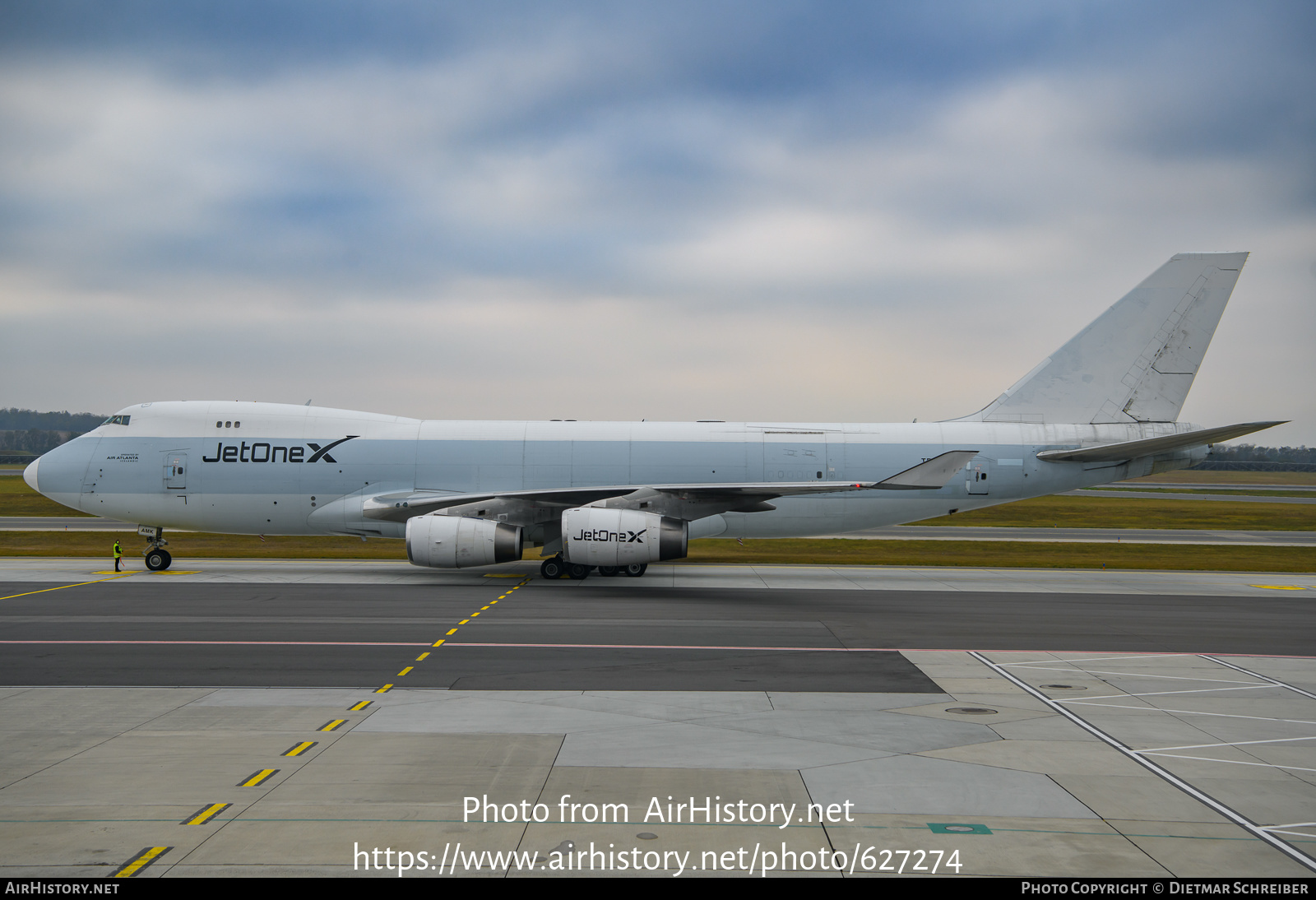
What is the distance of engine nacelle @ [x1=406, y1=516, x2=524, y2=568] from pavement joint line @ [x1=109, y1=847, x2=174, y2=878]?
58.1 feet

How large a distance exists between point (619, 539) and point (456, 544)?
473cm

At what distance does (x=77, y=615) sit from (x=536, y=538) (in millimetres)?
12273

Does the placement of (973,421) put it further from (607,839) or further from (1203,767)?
(607,839)

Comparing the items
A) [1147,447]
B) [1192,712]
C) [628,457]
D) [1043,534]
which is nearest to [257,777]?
[1192,712]

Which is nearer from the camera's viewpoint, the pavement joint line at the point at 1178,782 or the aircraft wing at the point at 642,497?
the pavement joint line at the point at 1178,782

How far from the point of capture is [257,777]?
8.69 meters

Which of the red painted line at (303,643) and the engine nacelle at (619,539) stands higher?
the engine nacelle at (619,539)

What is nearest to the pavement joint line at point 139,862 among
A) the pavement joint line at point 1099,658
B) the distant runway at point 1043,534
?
the pavement joint line at point 1099,658

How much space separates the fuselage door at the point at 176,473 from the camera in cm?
2770

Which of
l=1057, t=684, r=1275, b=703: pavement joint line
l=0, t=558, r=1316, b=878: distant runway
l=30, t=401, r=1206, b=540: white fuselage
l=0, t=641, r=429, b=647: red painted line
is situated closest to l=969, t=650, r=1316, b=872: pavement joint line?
l=0, t=558, r=1316, b=878: distant runway

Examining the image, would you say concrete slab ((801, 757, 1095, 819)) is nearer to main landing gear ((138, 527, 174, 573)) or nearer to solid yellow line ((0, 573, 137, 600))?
solid yellow line ((0, 573, 137, 600))

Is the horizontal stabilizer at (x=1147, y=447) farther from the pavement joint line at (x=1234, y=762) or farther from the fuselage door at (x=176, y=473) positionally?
the fuselage door at (x=176, y=473)

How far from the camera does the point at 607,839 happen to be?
23.6ft

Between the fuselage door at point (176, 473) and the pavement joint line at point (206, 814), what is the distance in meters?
22.9
